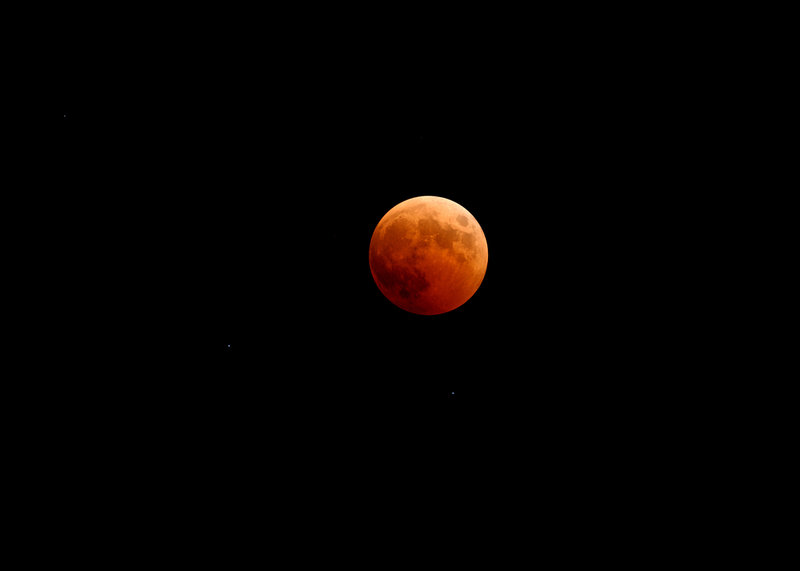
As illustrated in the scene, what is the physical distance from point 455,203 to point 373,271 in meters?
0.95

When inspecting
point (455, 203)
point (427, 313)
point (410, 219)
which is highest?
point (455, 203)

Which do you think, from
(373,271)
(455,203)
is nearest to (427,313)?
(373,271)

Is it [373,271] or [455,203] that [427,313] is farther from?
[455,203]

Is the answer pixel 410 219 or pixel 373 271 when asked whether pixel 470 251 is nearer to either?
pixel 410 219

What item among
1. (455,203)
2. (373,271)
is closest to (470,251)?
(455,203)

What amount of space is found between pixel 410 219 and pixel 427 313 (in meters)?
0.88

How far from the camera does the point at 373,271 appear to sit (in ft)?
14.9

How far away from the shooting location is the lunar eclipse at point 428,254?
13.6 ft

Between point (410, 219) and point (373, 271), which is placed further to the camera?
point (373, 271)

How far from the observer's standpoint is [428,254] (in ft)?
13.5

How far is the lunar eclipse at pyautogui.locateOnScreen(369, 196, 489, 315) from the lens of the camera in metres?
4.14

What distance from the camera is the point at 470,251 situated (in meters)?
4.26

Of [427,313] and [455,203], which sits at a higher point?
[455,203]

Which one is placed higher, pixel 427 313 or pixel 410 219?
pixel 410 219
